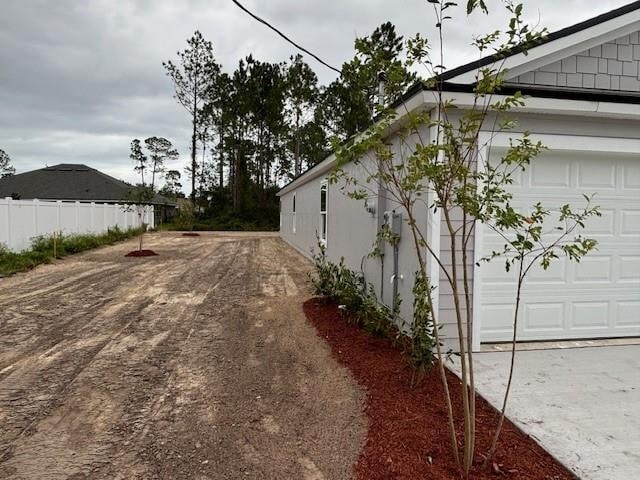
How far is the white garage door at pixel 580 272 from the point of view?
4613mm

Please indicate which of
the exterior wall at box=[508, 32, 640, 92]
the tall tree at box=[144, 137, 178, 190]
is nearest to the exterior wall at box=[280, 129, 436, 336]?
the exterior wall at box=[508, 32, 640, 92]

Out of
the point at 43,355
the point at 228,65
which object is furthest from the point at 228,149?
the point at 43,355

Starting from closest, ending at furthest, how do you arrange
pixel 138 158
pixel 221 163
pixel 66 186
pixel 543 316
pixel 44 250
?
pixel 543 316
pixel 44 250
pixel 66 186
pixel 221 163
pixel 138 158

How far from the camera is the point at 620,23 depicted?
4797mm

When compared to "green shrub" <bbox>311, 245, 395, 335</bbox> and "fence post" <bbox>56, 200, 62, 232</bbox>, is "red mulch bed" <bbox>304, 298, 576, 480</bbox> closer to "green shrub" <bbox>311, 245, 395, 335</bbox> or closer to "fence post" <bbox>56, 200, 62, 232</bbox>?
"green shrub" <bbox>311, 245, 395, 335</bbox>

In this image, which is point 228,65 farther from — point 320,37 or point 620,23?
point 620,23

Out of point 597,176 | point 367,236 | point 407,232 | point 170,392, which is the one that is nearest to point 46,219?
point 367,236

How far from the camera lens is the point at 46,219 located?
14016mm

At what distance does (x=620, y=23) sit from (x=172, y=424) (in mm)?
5819

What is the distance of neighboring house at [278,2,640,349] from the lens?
4383mm

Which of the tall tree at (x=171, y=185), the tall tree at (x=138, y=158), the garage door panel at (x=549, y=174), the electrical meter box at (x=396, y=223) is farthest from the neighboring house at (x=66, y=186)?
the garage door panel at (x=549, y=174)

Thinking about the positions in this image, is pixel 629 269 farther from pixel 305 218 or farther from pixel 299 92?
pixel 299 92

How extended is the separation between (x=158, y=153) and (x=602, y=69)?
148ft

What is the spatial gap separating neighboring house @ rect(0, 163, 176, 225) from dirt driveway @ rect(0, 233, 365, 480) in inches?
958
